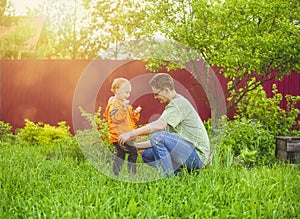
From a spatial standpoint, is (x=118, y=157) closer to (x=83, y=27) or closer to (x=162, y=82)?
(x=162, y=82)

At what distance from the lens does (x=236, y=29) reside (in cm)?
634

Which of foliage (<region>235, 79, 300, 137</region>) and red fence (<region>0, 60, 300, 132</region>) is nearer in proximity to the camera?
foliage (<region>235, 79, 300, 137</region>)

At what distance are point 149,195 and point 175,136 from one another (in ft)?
2.98

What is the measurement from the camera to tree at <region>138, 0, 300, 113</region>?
6.03 meters

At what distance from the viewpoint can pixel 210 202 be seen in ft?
11.1

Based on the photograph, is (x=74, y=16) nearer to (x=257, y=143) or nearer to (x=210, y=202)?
(x=257, y=143)

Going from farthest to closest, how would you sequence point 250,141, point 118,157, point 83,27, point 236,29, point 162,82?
point 83,27 < point 236,29 < point 250,141 < point 118,157 < point 162,82

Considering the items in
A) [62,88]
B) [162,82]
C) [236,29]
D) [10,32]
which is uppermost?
[10,32]

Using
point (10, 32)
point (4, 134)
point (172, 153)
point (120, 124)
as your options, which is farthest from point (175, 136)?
point (10, 32)

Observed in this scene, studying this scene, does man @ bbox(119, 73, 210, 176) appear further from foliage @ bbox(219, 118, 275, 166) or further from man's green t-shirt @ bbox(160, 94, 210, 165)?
foliage @ bbox(219, 118, 275, 166)

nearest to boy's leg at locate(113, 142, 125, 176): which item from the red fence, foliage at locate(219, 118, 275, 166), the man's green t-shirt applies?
the man's green t-shirt

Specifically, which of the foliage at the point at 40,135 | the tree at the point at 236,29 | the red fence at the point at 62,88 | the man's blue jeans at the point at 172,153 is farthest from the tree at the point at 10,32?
the man's blue jeans at the point at 172,153

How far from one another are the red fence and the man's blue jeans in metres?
4.88

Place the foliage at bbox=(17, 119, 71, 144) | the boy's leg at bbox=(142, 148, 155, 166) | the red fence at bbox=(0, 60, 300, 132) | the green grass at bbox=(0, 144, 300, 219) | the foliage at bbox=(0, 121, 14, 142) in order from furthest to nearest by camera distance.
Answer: the red fence at bbox=(0, 60, 300, 132) → the foliage at bbox=(0, 121, 14, 142) → the foliage at bbox=(17, 119, 71, 144) → the boy's leg at bbox=(142, 148, 155, 166) → the green grass at bbox=(0, 144, 300, 219)
